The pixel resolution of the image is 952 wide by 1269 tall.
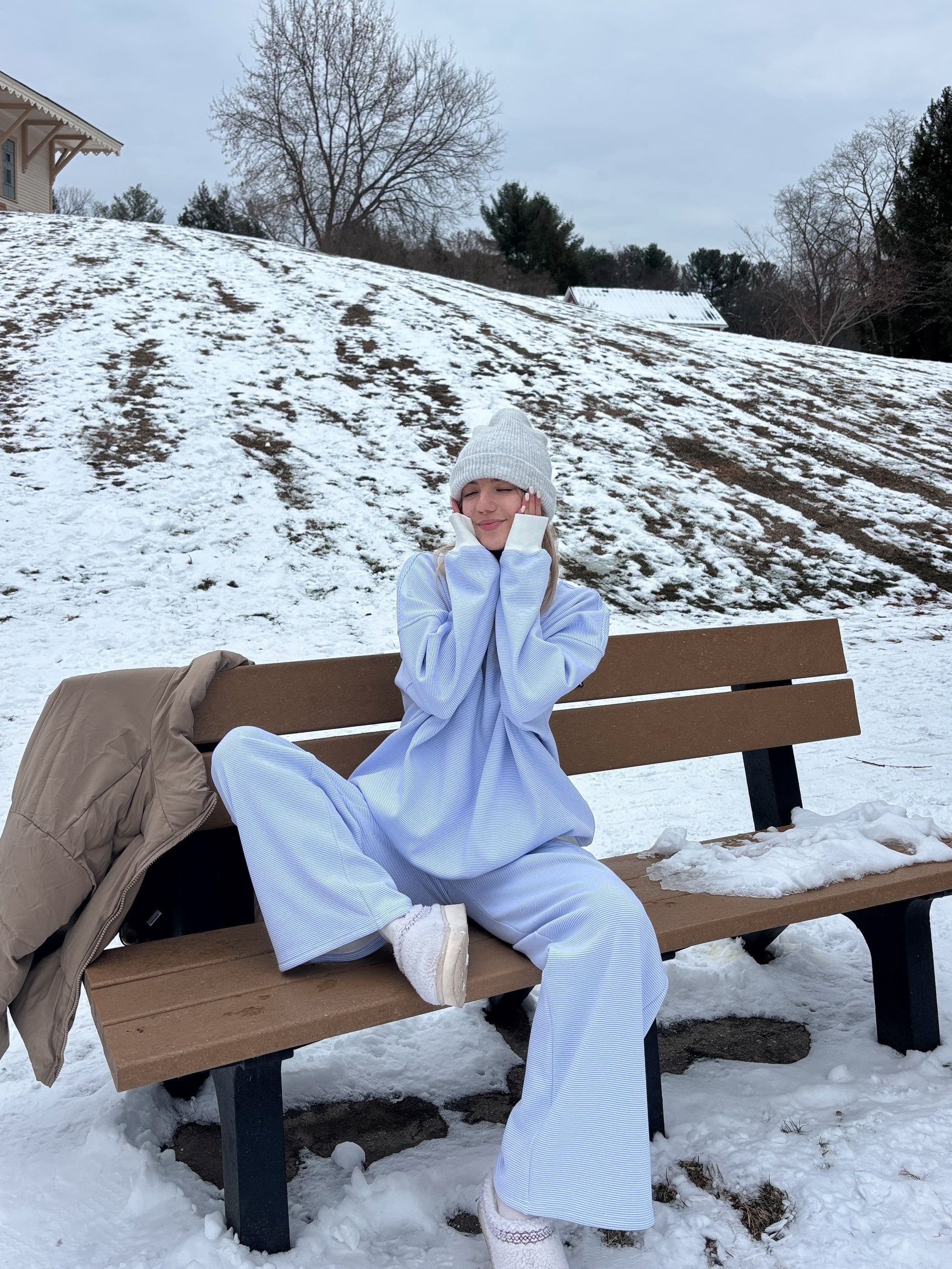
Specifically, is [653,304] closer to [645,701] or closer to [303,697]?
[645,701]

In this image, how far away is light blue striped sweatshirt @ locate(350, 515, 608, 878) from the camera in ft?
7.00

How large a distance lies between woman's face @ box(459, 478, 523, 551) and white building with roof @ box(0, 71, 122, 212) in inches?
1000

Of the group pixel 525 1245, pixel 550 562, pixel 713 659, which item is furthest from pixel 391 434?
pixel 525 1245

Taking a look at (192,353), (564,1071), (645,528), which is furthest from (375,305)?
(564,1071)

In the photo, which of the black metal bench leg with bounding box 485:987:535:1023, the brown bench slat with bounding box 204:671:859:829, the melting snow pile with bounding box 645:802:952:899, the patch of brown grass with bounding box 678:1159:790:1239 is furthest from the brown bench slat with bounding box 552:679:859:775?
the patch of brown grass with bounding box 678:1159:790:1239

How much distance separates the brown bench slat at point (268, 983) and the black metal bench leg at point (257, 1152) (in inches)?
4.3

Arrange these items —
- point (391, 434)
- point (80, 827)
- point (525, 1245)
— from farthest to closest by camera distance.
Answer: point (391, 434) → point (80, 827) → point (525, 1245)

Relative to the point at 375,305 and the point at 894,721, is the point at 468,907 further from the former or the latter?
the point at 375,305

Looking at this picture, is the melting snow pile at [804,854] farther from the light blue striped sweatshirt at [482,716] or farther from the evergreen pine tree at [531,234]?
the evergreen pine tree at [531,234]

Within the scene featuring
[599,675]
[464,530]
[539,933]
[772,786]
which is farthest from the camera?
[772,786]

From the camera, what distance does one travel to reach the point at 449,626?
7.63 ft

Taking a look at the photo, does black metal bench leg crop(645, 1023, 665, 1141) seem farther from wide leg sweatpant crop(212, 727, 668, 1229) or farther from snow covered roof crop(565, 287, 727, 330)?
snow covered roof crop(565, 287, 727, 330)

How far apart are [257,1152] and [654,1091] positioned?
858 mm

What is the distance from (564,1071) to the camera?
1.71 meters
